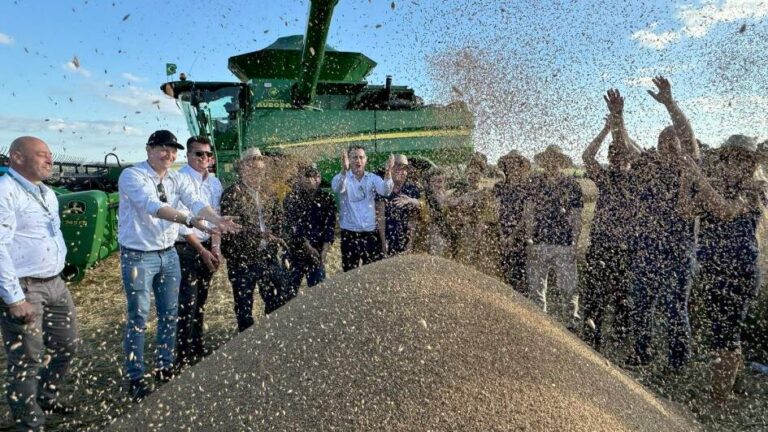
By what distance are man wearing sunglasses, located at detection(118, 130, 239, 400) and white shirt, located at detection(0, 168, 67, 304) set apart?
1.15ft

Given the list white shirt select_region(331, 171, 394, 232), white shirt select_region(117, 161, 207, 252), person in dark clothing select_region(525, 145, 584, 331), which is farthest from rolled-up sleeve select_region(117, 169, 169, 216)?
person in dark clothing select_region(525, 145, 584, 331)

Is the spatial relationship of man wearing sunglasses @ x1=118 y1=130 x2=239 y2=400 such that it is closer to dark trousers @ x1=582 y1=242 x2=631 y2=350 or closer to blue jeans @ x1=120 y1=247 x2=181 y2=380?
blue jeans @ x1=120 y1=247 x2=181 y2=380

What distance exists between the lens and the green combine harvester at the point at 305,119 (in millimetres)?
6680

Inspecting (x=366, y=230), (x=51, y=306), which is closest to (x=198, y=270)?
(x=51, y=306)

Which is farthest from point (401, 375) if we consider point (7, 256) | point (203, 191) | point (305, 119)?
point (305, 119)

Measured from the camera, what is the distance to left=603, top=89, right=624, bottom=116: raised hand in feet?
11.8

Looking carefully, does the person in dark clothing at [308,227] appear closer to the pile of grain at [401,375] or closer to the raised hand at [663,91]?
the pile of grain at [401,375]

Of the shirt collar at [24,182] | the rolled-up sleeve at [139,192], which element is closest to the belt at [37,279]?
the shirt collar at [24,182]

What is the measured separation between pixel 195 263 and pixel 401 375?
2.02 metres

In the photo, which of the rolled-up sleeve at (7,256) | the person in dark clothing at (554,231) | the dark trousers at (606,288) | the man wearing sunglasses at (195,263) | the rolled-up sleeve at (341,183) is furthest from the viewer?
the rolled-up sleeve at (341,183)

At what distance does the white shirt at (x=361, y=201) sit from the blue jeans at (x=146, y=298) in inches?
58.3

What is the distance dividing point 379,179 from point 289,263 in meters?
0.99

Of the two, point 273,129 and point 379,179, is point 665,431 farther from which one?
point 273,129

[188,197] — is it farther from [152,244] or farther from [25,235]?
[25,235]
